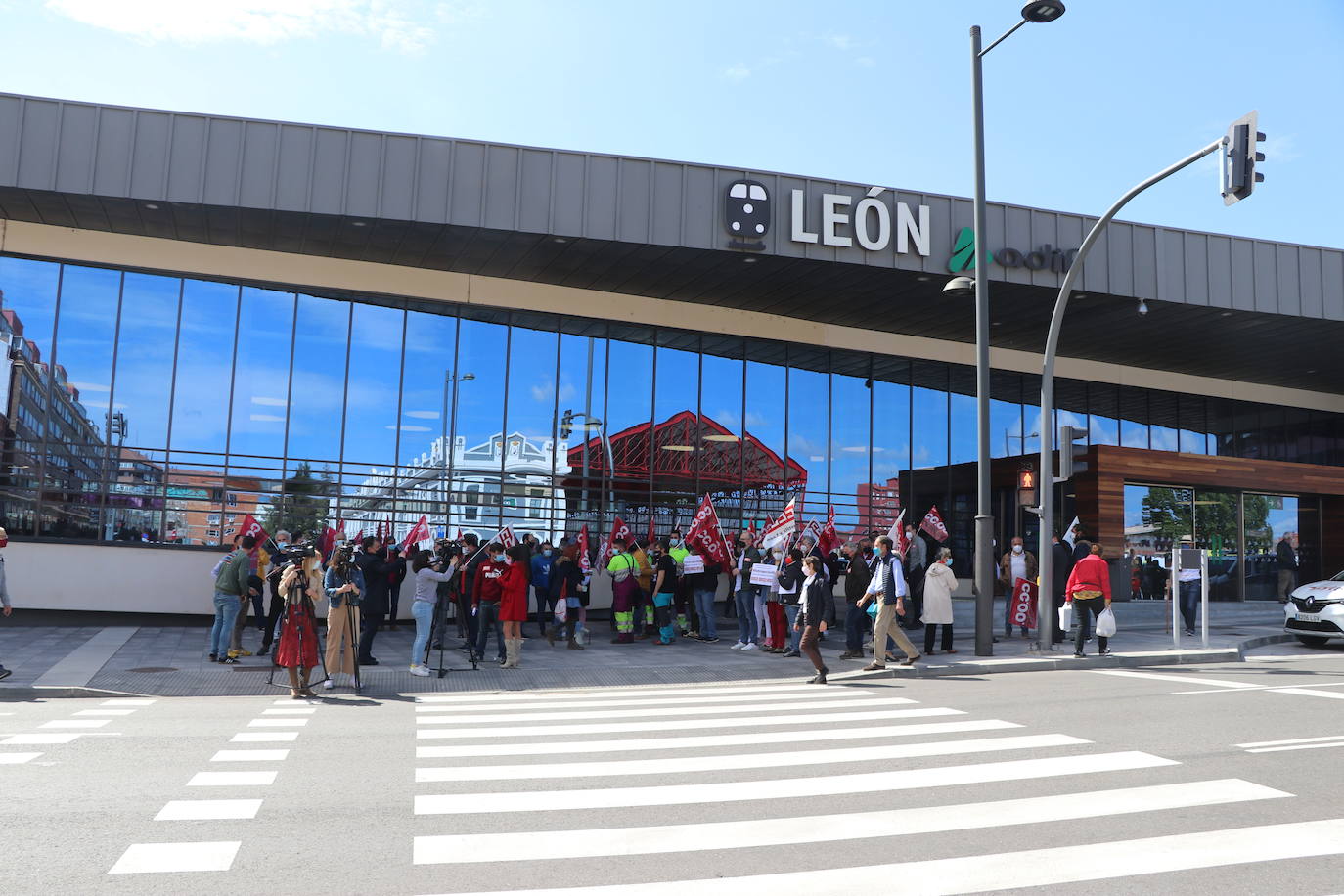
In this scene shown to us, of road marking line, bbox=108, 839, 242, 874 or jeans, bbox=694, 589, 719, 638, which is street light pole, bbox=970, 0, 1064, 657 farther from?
road marking line, bbox=108, 839, 242, 874

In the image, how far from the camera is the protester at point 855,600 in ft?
50.9

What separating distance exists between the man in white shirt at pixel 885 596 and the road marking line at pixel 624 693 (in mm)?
1309

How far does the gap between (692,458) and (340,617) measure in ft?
40.8

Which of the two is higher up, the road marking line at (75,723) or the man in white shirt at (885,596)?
the man in white shirt at (885,596)

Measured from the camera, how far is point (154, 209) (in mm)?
18547

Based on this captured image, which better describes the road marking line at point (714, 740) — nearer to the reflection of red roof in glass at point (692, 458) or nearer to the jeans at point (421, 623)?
the jeans at point (421, 623)

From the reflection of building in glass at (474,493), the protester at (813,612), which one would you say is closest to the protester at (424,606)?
the protester at (813,612)

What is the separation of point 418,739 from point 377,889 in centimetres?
443

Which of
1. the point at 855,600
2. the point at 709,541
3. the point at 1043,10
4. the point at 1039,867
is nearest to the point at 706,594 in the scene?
the point at 709,541

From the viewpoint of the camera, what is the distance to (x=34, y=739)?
9.14 meters

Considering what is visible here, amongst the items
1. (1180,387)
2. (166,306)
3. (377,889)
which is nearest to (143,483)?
(166,306)

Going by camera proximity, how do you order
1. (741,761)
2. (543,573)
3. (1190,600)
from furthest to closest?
(1190,600)
(543,573)
(741,761)

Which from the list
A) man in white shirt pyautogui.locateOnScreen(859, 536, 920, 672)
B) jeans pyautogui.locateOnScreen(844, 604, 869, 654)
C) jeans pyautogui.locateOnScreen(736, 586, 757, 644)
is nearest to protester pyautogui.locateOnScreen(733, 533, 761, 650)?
jeans pyautogui.locateOnScreen(736, 586, 757, 644)

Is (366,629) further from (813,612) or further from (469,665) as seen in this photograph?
→ (813,612)
